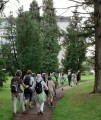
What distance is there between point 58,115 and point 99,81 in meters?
9.91

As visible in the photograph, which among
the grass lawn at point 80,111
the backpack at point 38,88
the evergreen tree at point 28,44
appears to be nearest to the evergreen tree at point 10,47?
the evergreen tree at point 28,44

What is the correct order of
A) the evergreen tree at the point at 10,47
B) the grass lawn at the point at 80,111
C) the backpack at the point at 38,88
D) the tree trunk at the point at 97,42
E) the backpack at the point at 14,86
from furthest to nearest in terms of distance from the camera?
the evergreen tree at the point at 10,47, the tree trunk at the point at 97,42, the backpack at the point at 38,88, the backpack at the point at 14,86, the grass lawn at the point at 80,111

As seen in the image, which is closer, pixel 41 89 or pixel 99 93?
pixel 41 89

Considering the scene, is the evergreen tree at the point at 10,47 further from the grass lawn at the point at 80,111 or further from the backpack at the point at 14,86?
the backpack at the point at 14,86

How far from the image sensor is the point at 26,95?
19797 millimetres

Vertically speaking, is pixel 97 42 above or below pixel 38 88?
above

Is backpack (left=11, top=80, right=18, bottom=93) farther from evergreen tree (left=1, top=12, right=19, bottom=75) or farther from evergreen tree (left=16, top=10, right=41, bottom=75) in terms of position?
evergreen tree (left=1, top=12, right=19, bottom=75)

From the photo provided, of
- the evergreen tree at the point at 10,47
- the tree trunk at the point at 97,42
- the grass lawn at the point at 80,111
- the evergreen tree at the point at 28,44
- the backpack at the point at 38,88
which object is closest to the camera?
the grass lawn at the point at 80,111

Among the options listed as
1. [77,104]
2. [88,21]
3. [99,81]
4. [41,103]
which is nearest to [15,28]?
[88,21]

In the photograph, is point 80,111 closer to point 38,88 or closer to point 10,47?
point 38,88

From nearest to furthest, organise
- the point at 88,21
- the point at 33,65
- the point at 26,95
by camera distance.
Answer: the point at 26,95
the point at 88,21
the point at 33,65

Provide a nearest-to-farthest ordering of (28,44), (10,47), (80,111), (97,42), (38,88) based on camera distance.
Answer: (38,88) < (80,111) < (97,42) < (28,44) < (10,47)

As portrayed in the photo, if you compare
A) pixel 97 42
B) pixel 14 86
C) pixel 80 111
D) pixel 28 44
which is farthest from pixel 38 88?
pixel 28 44

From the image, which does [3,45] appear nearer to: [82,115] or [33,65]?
[33,65]
